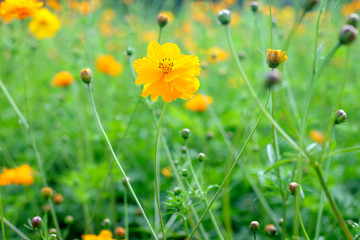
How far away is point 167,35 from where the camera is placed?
10.5 ft

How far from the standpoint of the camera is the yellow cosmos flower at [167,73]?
0.86m

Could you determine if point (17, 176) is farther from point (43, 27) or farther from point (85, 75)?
point (43, 27)

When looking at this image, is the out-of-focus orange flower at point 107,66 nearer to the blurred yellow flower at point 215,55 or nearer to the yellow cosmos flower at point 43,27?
the yellow cosmos flower at point 43,27

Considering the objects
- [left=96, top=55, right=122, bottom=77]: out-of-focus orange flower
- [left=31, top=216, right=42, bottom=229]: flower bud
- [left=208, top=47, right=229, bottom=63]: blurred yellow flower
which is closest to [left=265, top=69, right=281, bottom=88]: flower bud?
[left=31, top=216, right=42, bottom=229]: flower bud

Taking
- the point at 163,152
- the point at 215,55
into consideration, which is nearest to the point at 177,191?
the point at 215,55

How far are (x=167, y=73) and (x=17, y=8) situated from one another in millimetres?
688

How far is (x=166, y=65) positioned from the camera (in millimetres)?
868

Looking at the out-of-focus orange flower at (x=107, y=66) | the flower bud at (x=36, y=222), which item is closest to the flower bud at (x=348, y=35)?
the flower bud at (x=36, y=222)

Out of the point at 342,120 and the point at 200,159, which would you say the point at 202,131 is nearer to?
the point at 200,159

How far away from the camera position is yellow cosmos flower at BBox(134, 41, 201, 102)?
86 cm

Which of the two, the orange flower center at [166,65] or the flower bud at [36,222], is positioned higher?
the orange flower center at [166,65]

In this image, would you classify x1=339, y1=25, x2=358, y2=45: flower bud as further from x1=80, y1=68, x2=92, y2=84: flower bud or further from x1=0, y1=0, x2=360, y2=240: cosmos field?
x1=80, y1=68, x2=92, y2=84: flower bud

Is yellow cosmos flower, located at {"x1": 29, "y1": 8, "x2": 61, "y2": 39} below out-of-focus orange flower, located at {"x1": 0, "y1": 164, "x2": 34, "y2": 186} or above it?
above

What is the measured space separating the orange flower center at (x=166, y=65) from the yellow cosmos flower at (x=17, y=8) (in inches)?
23.7
